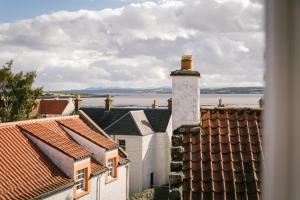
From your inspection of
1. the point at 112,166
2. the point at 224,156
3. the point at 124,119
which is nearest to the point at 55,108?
the point at 124,119

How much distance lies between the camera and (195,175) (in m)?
5.30

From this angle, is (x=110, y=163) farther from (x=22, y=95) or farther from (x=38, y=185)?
(x=22, y=95)

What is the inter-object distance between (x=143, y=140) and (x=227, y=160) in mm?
21634

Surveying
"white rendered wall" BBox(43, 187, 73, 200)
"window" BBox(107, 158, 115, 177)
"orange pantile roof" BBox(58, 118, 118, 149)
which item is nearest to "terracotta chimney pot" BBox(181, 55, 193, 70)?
"white rendered wall" BBox(43, 187, 73, 200)

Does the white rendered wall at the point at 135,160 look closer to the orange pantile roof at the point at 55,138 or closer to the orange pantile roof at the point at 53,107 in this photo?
the orange pantile roof at the point at 55,138

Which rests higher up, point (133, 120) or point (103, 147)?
point (133, 120)

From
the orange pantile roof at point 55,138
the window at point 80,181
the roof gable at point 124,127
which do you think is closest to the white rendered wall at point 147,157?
the roof gable at point 124,127

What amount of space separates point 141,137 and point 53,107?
55.2 feet

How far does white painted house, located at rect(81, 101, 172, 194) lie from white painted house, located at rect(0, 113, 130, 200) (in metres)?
6.32

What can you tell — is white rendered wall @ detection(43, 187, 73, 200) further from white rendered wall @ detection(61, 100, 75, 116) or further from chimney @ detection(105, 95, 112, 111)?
white rendered wall @ detection(61, 100, 75, 116)

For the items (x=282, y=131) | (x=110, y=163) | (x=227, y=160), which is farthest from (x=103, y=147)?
(x=282, y=131)

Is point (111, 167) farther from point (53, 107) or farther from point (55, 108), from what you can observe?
point (53, 107)

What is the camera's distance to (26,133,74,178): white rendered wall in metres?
15.1

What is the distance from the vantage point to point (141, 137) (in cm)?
2667
